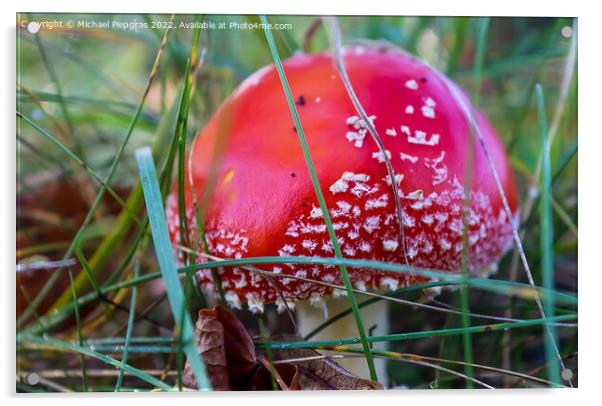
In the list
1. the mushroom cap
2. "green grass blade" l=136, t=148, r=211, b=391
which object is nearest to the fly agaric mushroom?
the mushroom cap

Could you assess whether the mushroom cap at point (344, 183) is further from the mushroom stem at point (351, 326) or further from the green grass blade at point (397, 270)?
the mushroom stem at point (351, 326)

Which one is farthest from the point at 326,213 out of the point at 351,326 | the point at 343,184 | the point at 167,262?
the point at 351,326

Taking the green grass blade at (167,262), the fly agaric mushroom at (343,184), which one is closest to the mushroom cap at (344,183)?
the fly agaric mushroom at (343,184)

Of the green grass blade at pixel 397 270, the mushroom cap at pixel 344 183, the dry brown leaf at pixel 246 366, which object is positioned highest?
the mushroom cap at pixel 344 183

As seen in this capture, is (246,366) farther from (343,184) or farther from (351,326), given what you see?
(343,184)
